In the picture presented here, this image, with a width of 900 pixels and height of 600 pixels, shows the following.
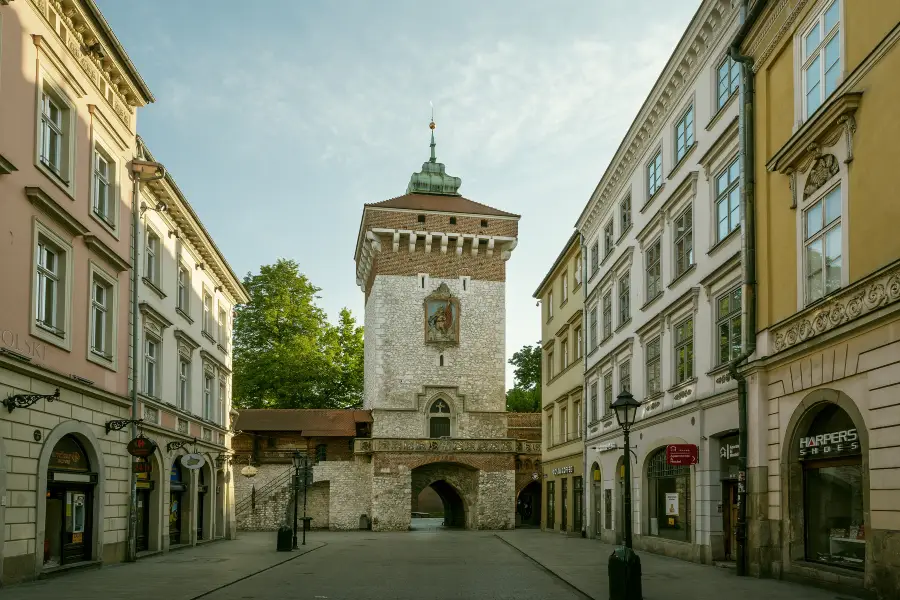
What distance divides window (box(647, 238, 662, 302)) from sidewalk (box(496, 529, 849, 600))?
6797 mm

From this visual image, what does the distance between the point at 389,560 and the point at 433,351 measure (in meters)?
28.6

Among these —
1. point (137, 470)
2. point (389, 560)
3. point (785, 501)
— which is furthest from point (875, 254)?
point (137, 470)

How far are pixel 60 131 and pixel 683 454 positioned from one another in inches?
569

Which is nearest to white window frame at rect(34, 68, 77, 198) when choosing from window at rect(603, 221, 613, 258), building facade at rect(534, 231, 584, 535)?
window at rect(603, 221, 613, 258)

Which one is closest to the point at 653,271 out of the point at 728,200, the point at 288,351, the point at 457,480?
the point at 728,200

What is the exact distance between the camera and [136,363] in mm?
24734

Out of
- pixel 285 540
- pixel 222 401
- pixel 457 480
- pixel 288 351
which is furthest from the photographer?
pixel 288 351

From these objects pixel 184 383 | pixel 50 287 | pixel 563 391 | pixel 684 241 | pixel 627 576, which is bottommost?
pixel 627 576

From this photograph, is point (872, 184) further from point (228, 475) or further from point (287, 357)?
point (287, 357)

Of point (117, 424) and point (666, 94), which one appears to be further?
point (666, 94)

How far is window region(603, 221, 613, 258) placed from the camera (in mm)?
34188

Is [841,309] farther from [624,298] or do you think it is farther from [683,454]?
[624,298]

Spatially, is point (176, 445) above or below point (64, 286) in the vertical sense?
below

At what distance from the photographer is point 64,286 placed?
19688 millimetres
